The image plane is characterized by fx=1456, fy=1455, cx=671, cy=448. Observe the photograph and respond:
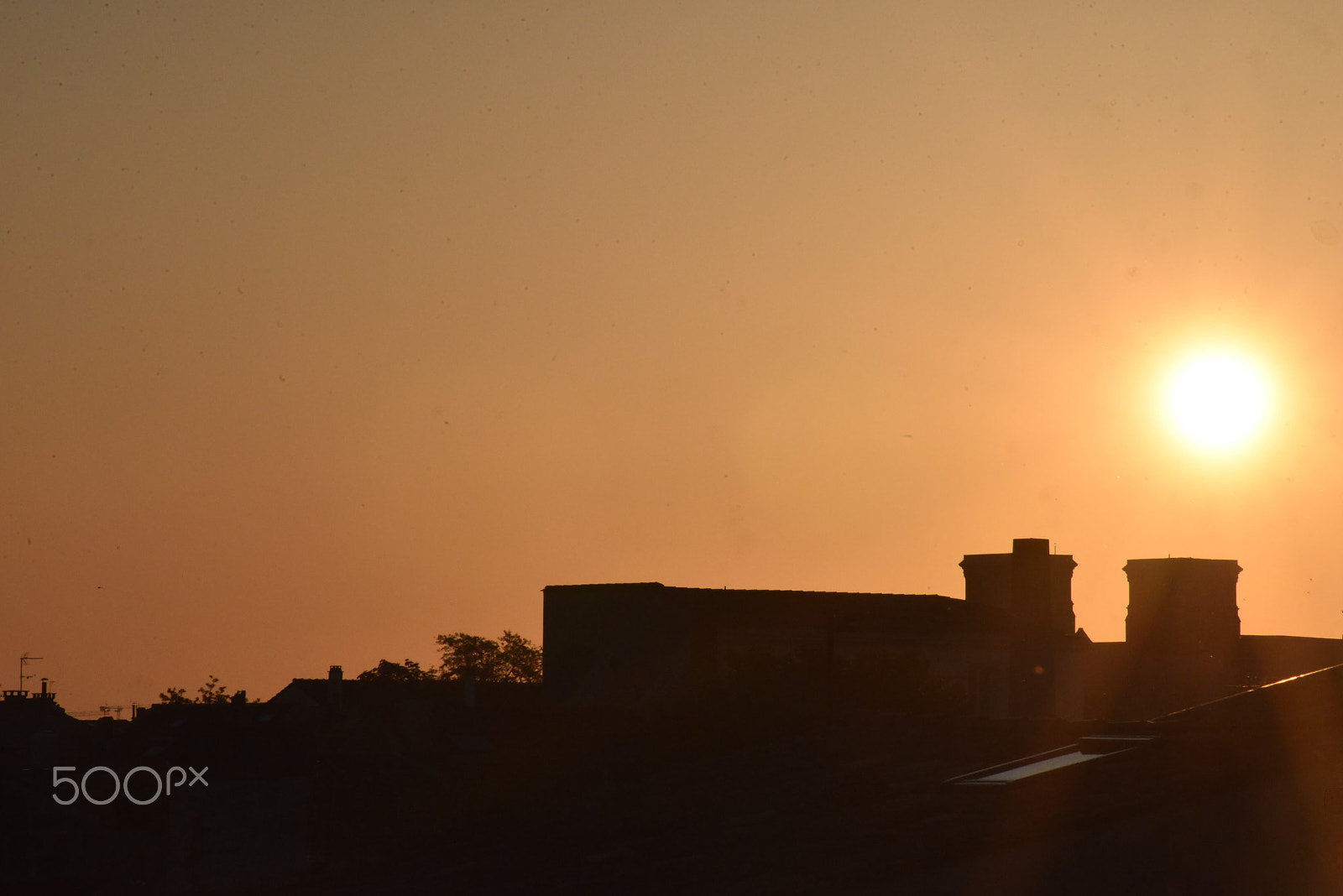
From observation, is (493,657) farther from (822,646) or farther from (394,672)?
(822,646)

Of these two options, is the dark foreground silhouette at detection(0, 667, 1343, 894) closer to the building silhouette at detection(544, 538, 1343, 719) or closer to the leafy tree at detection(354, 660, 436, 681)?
the building silhouette at detection(544, 538, 1343, 719)

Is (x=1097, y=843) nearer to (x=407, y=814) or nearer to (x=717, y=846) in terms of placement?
(x=717, y=846)

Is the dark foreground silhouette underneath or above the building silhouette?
underneath

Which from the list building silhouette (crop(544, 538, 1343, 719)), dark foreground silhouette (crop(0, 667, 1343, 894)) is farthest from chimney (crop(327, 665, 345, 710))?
dark foreground silhouette (crop(0, 667, 1343, 894))

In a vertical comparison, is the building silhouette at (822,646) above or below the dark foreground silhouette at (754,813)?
above

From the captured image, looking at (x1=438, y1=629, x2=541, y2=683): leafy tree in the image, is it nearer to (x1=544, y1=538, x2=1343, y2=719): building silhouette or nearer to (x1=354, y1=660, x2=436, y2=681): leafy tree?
(x1=354, y1=660, x2=436, y2=681): leafy tree

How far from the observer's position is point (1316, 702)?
1408 centimetres

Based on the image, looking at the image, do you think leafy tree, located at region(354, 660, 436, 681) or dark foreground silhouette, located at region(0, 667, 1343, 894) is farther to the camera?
leafy tree, located at region(354, 660, 436, 681)

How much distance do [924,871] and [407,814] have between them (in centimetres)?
1467
